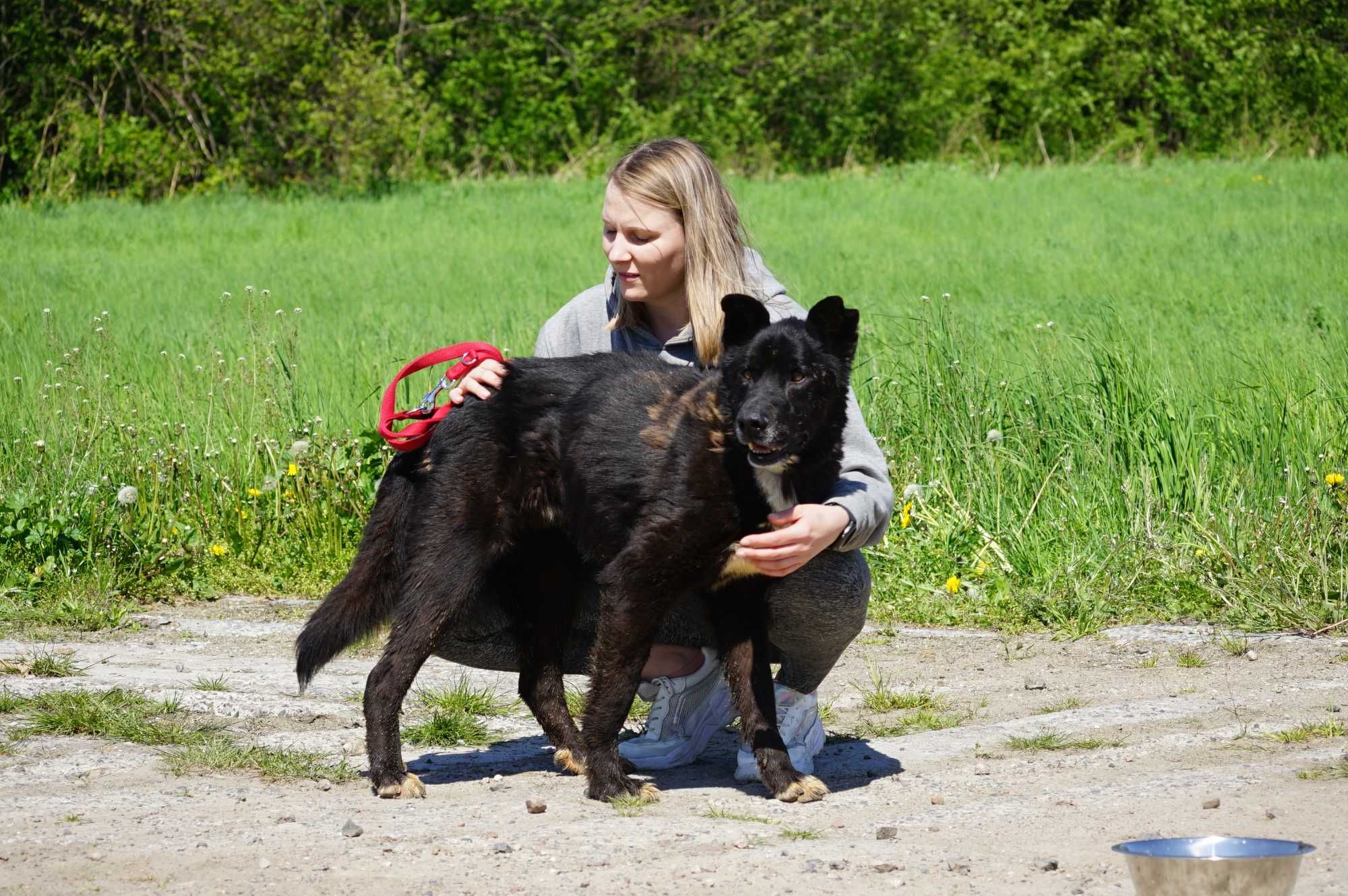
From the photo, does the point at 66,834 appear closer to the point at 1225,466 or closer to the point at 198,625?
the point at 198,625

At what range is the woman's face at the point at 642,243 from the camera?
409cm

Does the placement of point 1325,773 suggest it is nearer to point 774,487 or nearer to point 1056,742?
point 1056,742

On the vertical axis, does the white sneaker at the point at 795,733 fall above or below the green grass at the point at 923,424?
below

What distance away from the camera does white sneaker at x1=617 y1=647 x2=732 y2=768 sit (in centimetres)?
425

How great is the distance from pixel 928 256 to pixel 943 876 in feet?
32.2

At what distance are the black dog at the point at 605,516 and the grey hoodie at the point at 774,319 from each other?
0.13 m

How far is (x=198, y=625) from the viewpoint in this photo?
5.81m

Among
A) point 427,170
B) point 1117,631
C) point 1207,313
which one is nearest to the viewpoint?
point 1117,631

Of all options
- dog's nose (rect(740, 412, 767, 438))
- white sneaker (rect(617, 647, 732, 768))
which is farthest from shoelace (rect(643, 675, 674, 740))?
dog's nose (rect(740, 412, 767, 438))

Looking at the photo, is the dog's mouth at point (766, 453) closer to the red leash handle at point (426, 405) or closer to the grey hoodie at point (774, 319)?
the grey hoodie at point (774, 319)

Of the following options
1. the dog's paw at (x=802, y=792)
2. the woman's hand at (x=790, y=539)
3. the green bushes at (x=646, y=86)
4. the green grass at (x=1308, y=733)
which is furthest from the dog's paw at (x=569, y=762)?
the green bushes at (x=646, y=86)

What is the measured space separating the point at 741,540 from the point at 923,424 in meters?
3.34

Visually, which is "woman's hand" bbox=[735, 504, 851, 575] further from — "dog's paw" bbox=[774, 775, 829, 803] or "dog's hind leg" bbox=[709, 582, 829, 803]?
"dog's paw" bbox=[774, 775, 829, 803]

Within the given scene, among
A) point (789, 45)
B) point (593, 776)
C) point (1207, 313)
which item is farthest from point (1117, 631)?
point (789, 45)
